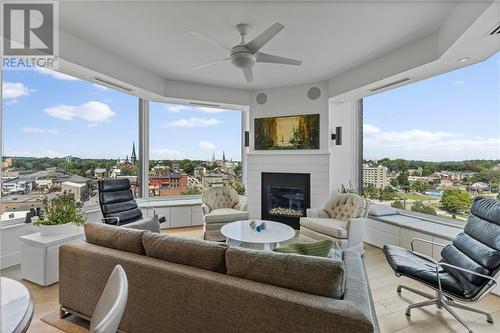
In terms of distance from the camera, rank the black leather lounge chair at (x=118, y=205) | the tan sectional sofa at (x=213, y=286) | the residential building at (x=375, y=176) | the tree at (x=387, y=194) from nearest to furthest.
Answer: the tan sectional sofa at (x=213, y=286)
the black leather lounge chair at (x=118, y=205)
the tree at (x=387, y=194)
the residential building at (x=375, y=176)

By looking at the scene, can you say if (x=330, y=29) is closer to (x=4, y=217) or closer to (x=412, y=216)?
(x=412, y=216)

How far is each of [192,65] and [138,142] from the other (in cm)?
204

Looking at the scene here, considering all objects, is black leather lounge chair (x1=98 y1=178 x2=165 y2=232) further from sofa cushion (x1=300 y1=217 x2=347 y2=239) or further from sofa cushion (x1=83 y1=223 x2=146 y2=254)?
sofa cushion (x1=300 y1=217 x2=347 y2=239)

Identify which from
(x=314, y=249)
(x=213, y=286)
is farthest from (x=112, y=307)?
(x=314, y=249)

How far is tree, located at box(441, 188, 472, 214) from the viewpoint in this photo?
3461 mm

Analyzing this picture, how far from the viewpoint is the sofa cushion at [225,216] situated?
4121mm

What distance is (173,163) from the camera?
5.50 meters

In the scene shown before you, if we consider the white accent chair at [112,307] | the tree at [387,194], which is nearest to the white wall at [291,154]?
the tree at [387,194]

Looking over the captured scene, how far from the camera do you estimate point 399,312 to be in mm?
2340

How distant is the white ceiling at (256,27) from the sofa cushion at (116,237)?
7.07 feet

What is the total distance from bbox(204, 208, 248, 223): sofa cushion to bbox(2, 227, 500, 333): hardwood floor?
2.07 m

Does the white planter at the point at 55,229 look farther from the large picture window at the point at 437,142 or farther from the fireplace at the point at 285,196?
the large picture window at the point at 437,142

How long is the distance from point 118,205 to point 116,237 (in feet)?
6.29

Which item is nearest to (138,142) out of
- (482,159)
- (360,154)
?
(360,154)
